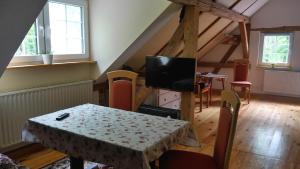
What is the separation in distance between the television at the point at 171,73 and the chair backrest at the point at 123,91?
73 cm

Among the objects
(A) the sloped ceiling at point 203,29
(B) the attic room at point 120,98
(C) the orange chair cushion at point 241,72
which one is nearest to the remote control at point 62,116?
(B) the attic room at point 120,98

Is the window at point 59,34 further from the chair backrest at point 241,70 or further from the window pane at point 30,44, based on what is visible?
the chair backrest at point 241,70

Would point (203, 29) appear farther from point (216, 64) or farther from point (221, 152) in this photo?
point (221, 152)

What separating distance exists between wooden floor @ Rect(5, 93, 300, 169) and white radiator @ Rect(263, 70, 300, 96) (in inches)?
21.4

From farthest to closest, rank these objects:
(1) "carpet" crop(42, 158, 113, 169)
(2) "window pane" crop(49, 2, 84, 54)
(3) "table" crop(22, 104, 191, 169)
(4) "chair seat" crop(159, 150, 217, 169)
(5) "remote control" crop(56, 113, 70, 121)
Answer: (2) "window pane" crop(49, 2, 84, 54) → (1) "carpet" crop(42, 158, 113, 169) → (5) "remote control" crop(56, 113, 70, 121) → (4) "chair seat" crop(159, 150, 217, 169) → (3) "table" crop(22, 104, 191, 169)

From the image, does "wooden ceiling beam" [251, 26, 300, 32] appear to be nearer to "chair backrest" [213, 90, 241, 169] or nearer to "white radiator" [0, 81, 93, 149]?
"white radiator" [0, 81, 93, 149]

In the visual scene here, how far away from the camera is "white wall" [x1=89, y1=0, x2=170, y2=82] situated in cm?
314

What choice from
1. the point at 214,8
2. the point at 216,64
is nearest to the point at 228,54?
the point at 216,64

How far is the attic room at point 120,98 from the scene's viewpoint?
1.67 m

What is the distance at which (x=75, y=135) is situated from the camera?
165 centimetres

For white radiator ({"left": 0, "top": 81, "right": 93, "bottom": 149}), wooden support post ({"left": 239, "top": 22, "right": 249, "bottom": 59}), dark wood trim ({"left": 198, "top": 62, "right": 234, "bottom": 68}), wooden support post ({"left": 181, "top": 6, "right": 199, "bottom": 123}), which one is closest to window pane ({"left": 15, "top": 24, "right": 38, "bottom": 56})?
white radiator ({"left": 0, "top": 81, "right": 93, "bottom": 149})

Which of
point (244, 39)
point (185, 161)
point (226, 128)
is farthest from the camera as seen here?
point (244, 39)

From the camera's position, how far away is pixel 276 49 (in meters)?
6.29

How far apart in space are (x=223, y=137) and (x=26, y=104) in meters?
2.18
